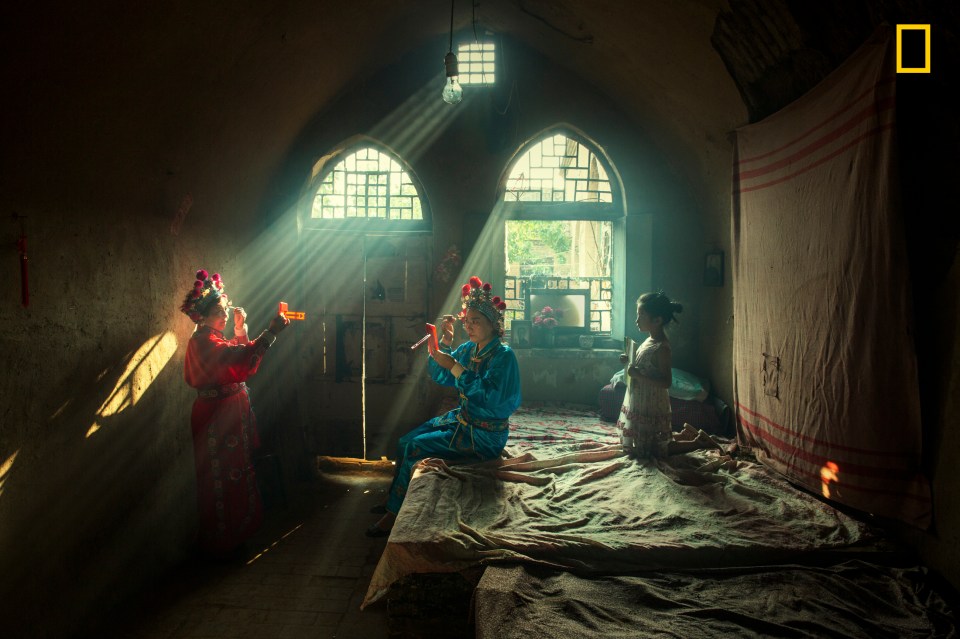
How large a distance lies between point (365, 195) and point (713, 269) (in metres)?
4.04

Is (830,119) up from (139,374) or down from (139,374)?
up

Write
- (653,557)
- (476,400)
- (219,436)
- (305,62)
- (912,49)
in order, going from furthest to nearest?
(305,62)
(219,436)
(476,400)
(653,557)
(912,49)

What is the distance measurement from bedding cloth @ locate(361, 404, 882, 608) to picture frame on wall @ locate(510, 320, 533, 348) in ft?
7.40

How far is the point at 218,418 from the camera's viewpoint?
4.30m

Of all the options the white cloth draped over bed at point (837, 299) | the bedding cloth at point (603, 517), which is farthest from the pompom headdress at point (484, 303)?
the white cloth draped over bed at point (837, 299)

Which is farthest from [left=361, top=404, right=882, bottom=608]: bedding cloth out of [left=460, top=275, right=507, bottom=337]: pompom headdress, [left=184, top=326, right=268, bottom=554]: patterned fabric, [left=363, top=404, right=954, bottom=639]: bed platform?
[left=184, top=326, right=268, bottom=554]: patterned fabric

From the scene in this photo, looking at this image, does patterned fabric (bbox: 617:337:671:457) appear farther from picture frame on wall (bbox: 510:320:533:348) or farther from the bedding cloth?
picture frame on wall (bbox: 510:320:533:348)

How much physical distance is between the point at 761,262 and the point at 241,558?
182 inches

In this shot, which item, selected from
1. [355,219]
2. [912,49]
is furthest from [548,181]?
[912,49]

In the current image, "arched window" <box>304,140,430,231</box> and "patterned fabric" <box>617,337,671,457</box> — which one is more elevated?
"arched window" <box>304,140,430,231</box>

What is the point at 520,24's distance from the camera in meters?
5.96

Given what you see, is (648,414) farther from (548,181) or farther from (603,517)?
(548,181)

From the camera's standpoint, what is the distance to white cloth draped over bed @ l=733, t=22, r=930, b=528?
284cm

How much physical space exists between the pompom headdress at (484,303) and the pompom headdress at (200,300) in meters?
1.98
